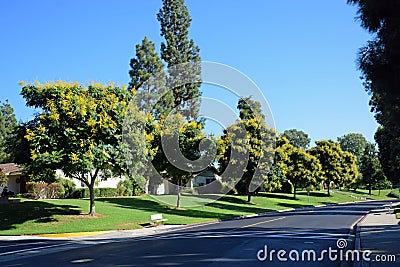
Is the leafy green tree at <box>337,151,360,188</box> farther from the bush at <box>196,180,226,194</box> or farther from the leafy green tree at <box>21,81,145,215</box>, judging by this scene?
the leafy green tree at <box>21,81,145,215</box>

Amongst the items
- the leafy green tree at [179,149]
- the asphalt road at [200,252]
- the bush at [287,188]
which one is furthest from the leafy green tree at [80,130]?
the bush at [287,188]

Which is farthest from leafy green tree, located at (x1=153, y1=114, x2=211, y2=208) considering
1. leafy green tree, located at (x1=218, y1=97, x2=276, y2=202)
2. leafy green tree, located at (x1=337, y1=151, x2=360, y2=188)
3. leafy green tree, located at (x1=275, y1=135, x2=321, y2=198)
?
leafy green tree, located at (x1=337, y1=151, x2=360, y2=188)

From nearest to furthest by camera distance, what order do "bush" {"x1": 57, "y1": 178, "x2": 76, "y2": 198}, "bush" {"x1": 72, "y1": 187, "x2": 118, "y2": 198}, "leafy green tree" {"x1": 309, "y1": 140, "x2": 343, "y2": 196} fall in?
"bush" {"x1": 57, "y1": 178, "x2": 76, "y2": 198} → "bush" {"x1": 72, "y1": 187, "x2": 118, "y2": 198} → "leafy green tree" {"x1": 309, "y1": 140, "x2": 343, "y2": 196}

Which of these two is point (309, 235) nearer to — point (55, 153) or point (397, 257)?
point (397, 257)

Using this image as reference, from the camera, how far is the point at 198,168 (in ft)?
111

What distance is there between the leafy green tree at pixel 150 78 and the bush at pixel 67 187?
36.3ft

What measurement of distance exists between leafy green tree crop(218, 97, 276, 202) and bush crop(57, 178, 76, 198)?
13735mm

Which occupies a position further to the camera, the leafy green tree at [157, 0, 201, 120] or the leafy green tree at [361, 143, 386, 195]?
the leafy green tree at [361, 143, 386, 195]

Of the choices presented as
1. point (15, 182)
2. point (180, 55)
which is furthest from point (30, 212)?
point (180, 55)

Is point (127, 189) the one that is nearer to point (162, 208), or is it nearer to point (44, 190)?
point (44, 190)

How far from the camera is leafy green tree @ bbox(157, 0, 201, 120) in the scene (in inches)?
1967

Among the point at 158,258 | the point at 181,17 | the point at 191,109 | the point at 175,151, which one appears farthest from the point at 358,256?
the point at 181,17

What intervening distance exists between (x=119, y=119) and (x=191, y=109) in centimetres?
2636

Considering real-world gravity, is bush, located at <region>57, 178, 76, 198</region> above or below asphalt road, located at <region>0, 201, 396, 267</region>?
above
